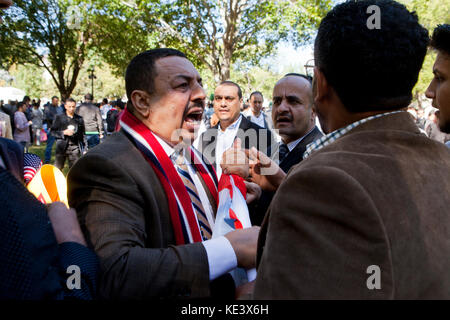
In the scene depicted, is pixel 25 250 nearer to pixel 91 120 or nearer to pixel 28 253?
pixel 28 253

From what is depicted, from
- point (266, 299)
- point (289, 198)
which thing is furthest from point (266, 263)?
point (289, 198)

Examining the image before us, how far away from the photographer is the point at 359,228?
1.06 m

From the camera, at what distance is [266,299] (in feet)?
3.78

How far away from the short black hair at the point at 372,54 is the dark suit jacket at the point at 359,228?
0.53 ft

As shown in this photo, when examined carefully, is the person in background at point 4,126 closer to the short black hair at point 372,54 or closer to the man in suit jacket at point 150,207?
the man in suit jacket at point 150,207

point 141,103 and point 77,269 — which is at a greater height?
point 141,103

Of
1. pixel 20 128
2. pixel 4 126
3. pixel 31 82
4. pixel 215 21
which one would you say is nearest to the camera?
pixel 4 126

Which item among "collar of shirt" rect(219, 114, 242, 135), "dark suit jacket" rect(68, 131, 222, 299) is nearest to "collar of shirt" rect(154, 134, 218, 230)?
"dark suit jacket" rect(68, 131, 222, 299)

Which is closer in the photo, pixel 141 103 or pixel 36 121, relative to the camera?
pixel 141 103

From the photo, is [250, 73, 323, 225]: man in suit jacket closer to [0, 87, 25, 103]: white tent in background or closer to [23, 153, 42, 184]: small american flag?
[23, 153, 42, 184]: small american flag

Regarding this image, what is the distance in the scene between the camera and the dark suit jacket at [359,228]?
1.06 m

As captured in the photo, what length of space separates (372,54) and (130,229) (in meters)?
1.22

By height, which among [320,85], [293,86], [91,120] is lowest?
[320,85]

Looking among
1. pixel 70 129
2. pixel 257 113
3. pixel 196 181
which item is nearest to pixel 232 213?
pixel 196 181
